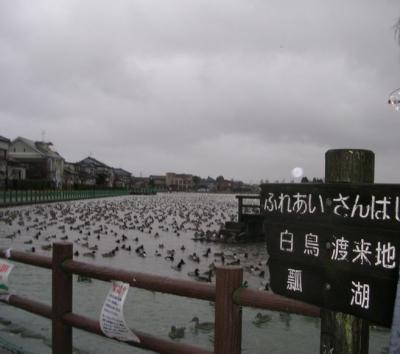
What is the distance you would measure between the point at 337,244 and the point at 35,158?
9389 cm

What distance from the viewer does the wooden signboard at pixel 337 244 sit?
1730 mm

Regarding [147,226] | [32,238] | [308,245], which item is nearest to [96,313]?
[308,245]

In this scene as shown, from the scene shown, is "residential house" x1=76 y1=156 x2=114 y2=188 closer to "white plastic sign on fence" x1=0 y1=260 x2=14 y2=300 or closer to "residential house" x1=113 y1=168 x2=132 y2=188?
"residential house" x1=113 y1=168 x2=132 y2=188

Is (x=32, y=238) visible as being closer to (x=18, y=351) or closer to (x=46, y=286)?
(x=46, y=286)

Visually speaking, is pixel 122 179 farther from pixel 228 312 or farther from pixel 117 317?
pixel 228 312

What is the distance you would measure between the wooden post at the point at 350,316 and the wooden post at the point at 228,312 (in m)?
0.96

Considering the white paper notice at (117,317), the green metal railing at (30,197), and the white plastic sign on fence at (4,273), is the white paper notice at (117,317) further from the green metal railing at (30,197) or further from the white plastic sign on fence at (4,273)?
the green metal railing at (30,197)

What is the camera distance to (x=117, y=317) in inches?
125

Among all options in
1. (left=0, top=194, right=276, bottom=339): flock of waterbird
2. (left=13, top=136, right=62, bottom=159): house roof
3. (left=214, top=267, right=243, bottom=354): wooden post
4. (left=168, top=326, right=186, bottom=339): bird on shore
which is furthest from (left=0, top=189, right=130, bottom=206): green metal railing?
(left=13, top=136, right=62, bottom=159): house roof

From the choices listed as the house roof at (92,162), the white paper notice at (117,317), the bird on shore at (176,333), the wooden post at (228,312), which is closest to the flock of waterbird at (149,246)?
the bird on shore at (176,333)

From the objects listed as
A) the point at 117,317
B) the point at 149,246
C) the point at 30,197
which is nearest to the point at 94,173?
the point at 30,197

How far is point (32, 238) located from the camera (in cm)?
1692

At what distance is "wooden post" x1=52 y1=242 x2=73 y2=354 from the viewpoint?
3990 mm

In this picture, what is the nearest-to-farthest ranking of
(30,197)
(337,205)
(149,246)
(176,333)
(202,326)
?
(337,205) < (176,333) < (202,326) < (149,246) < (30,197)
